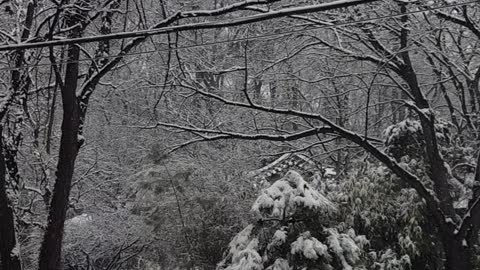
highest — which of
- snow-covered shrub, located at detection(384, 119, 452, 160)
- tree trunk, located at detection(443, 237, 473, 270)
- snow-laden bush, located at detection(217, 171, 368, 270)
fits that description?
snow-covered shrub, located at detection(384, 119, 452, 160)

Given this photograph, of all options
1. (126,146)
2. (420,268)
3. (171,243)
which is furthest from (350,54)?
(126,146)

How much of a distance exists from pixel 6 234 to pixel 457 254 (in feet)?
19.8

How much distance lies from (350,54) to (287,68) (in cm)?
181

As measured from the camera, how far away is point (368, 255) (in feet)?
28.1

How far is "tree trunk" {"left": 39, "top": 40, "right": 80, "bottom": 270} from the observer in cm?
606

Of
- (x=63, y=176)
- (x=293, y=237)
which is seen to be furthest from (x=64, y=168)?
(x=293, y=237)

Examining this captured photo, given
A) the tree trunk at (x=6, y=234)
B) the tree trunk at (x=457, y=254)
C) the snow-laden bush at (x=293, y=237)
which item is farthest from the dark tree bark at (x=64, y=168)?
the tree trunk at (x=457, y=254)

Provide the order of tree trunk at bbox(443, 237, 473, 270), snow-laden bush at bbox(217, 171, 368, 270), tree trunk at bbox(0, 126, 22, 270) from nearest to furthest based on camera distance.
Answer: tree trunk at bbox(0, 126, 22, 270)
snow-laden bush at bbox(217, 171, 368, 270)
tree trunk at bbox(443, 237, 473, 270)

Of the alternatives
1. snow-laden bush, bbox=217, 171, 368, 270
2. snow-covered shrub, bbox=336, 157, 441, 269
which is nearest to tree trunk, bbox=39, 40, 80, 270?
snow-laden bush, bbox=217, 171, 368, 270

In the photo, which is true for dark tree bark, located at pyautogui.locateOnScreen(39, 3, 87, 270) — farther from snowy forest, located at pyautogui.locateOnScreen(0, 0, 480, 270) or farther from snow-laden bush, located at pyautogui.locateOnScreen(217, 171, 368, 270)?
snow-laden bush, located at pyautogui.locateOnScreen(217, 171, 368, 270)

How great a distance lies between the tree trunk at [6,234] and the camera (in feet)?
19.0

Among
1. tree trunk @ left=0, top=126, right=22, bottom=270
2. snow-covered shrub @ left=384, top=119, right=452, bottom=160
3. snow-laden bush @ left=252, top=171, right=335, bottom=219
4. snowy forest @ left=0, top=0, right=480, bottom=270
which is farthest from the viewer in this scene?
snow-covered shrub @ left=384, top=119, right=452, bottom=160

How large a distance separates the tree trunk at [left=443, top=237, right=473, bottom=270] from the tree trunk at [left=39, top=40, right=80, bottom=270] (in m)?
5.38

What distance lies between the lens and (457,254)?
26.1 ft
